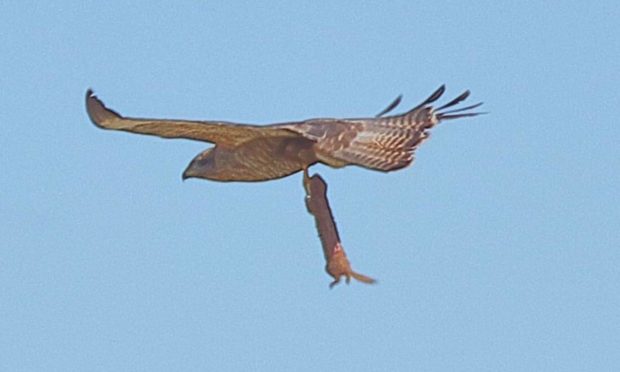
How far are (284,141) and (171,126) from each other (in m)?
0.97

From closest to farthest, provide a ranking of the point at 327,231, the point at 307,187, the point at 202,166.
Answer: the point at 327,231 < the point at 307,187 < the point at 202,166

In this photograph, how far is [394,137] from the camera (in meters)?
17.1

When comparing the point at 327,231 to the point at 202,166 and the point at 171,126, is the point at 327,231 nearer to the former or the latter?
the point at 171,126

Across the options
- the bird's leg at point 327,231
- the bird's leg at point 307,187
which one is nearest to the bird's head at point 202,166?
the bird's leg at point 307,187

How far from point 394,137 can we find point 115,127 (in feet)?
7.34

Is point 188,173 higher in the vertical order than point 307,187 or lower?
higher

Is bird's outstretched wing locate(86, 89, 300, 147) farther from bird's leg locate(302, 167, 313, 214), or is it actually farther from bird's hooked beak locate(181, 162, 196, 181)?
bird's hooked beak locate(181, 162, 196, 181)

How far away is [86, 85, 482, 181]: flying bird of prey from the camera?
647 inches

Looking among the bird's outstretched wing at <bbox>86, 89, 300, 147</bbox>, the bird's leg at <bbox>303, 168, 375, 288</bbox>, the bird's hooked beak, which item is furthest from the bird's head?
the bird's leg at <bbox>303, 168, 375, 288</bbox>

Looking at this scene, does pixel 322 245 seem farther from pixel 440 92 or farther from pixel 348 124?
pixel 440 92

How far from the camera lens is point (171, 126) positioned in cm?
1655

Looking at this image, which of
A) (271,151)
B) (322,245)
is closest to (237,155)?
(271,151)

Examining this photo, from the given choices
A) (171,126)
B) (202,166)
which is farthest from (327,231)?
(202,166)

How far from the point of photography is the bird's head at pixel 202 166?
17.8m
